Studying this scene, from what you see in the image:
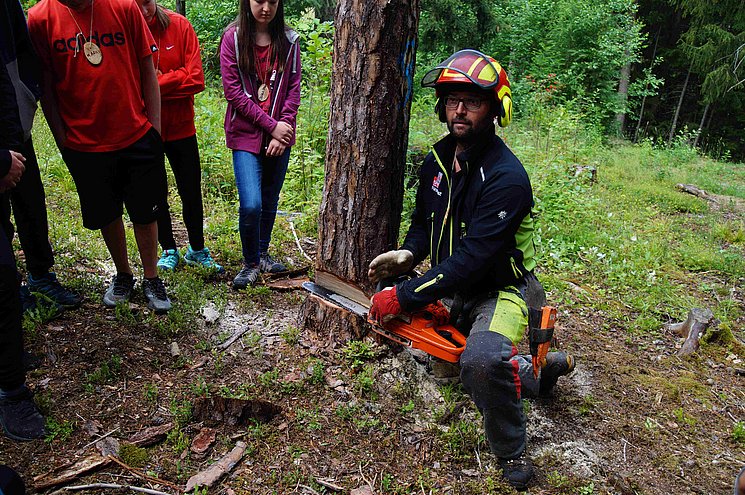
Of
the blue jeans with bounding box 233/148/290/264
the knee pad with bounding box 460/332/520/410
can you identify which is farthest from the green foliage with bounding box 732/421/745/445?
the blue jeans with bounding box 233/148/290/264

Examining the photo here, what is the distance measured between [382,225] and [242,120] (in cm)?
155

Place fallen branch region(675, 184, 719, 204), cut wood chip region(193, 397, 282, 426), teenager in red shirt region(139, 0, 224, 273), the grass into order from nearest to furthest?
cut wood chip region(193, 397, 282, 426)
the grass
teenager in red shirt region(139, 0, 224, 273)
fallen branch region(675, 184, 719, 204)

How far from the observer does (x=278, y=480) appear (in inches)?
98.1

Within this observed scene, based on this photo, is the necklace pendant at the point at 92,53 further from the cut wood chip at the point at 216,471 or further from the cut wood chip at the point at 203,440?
the cut wood chip at the point at 216,471

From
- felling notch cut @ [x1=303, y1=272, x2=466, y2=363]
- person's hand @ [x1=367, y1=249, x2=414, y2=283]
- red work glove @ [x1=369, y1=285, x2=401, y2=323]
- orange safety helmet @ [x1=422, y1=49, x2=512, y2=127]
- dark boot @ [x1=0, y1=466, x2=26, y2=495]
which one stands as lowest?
dark boot @ [x1=0, y1=466, x2=26, y2=495]

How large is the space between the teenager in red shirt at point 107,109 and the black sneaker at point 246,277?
0.59 metres

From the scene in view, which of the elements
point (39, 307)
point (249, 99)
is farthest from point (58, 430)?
point (249, 99)

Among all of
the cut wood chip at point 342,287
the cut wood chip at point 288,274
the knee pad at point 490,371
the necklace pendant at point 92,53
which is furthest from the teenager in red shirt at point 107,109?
the knee pad at point 490,371

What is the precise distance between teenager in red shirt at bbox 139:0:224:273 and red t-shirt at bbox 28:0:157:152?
546 mm

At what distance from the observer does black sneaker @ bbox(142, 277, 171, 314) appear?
3.59m

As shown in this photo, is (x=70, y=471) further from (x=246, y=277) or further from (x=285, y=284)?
(x=285, y=284)

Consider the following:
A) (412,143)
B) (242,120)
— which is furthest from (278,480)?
(412,143)

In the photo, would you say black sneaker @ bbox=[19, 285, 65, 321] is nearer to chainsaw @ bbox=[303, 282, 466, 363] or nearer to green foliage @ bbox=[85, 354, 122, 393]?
green foliage @ bbox=[85, 354, 122, 393]

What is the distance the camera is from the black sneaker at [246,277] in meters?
4.04
